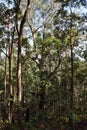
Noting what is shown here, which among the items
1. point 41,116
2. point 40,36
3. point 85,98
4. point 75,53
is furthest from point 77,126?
point 85,98

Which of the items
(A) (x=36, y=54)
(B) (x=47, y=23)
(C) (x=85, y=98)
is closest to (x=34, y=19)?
(B) (x=47, y=23)

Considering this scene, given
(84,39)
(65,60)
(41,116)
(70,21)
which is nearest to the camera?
(70,21)

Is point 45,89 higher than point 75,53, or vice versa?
point 75,53

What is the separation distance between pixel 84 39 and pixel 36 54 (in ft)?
14.7

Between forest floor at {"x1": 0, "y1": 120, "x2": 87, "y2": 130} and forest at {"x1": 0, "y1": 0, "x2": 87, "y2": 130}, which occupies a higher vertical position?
forest at {"x1": 0, "y1": 0, "x2": 87, "y2": 130}

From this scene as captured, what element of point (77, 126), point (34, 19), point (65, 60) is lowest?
point (77, 126)

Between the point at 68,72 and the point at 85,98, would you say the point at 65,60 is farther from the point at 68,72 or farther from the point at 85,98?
the point at 85,98

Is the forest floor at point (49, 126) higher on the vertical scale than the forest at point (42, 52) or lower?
lower

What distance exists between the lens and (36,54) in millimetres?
26672

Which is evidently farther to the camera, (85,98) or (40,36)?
(85,98)

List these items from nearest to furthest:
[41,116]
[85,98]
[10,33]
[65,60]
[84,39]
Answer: [10,33], [84,39], [41,116], [65,60], [85,98]

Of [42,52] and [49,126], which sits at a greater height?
[42,52]

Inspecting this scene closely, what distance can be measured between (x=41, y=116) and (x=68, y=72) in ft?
27.7

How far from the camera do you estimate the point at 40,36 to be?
2772 centimetres
